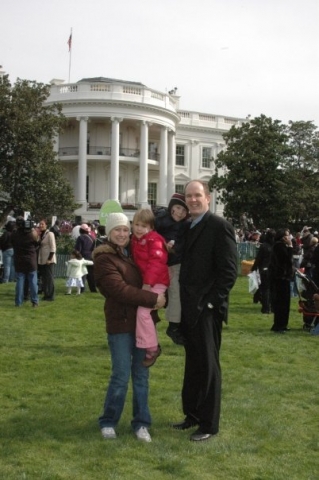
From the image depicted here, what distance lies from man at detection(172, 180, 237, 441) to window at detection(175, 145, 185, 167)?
53.7m

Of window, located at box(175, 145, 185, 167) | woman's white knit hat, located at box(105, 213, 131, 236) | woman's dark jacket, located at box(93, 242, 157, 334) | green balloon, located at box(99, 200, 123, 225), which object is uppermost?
window, located at box(175, 145, 185, 167)

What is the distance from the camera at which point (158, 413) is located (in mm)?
6070

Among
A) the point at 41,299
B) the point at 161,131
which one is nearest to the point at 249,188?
the point at 161,131

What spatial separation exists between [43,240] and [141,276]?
9872 mm

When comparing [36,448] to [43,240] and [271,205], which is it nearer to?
[43,240]

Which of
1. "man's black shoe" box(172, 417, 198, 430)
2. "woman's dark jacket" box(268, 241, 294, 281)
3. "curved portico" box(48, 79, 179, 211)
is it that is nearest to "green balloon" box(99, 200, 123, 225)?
"woman's dark jacket" box(268, 241, 294, 281)

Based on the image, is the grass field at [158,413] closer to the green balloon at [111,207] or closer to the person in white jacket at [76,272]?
the person in white jacket at [76,272]

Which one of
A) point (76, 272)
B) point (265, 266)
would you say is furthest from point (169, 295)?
point (76, 272)

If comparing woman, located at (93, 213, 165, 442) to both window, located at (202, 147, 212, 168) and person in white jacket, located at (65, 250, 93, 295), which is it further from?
window, located at (202, 147, 212, 168)

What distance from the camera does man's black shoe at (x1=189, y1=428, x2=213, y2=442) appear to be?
207 inches

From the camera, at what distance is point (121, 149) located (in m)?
52.2

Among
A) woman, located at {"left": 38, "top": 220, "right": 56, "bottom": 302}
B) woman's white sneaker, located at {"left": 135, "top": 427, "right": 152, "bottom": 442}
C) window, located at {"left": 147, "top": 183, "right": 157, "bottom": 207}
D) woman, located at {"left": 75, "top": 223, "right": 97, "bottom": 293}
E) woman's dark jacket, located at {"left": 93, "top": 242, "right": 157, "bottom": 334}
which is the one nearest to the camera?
woman's dark jacket, located at {"left": 93, "top": 242, "right": 157, "bottom": 334}

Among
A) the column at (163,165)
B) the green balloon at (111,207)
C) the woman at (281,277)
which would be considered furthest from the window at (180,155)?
the woman at (281,277)

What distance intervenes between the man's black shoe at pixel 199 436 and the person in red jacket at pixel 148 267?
0.74 m
